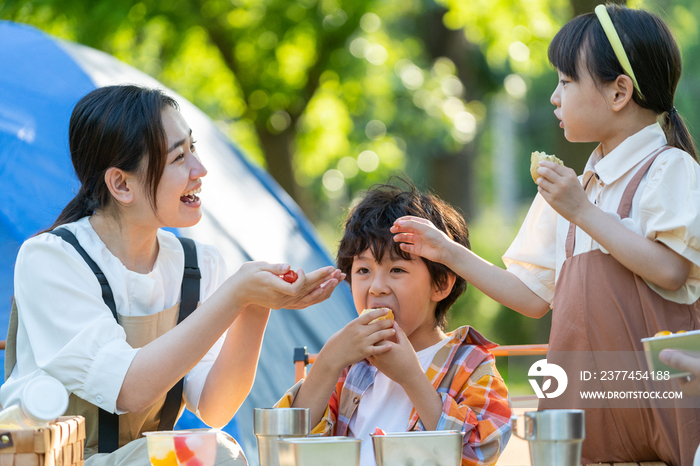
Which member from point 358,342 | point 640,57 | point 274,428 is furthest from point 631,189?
point 274,428

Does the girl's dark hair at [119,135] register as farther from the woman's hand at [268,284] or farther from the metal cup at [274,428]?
the metal cup at [274,428]

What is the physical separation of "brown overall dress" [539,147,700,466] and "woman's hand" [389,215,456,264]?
1.00ft

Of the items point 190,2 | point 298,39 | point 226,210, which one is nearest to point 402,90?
point 298,39

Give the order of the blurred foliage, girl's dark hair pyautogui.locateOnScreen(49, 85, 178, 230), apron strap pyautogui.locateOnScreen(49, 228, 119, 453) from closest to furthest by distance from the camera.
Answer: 1. apron strap pyautogui.locateOnScreen(49, 228, 119, 453)
2. girl's dark hair pyautogui.locateOnScreen(49, 85, 178, 230)
3. the blurred foliage

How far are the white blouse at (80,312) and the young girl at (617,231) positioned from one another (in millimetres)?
683

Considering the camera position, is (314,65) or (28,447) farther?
(314,65)

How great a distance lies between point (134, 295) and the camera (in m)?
1.92

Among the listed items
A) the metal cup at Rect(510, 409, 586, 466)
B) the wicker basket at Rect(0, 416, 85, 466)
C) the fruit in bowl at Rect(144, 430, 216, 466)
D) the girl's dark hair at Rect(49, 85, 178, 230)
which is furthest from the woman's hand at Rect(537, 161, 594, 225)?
the wicker basket at Rect(0, 416, 85, 466)

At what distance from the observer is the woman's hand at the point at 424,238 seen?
1.83 metres

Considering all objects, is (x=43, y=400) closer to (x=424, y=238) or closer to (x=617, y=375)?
(x=424, y=238)

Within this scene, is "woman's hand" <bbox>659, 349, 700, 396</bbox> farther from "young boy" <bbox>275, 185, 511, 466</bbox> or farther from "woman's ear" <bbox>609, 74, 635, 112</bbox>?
"woman's ear" <bbox>609, 74, 635, 112</bbox>

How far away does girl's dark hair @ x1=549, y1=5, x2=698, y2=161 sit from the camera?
1.73 metres

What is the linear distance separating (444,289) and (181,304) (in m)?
0.73

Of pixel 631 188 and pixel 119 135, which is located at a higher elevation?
pixel 119 135
